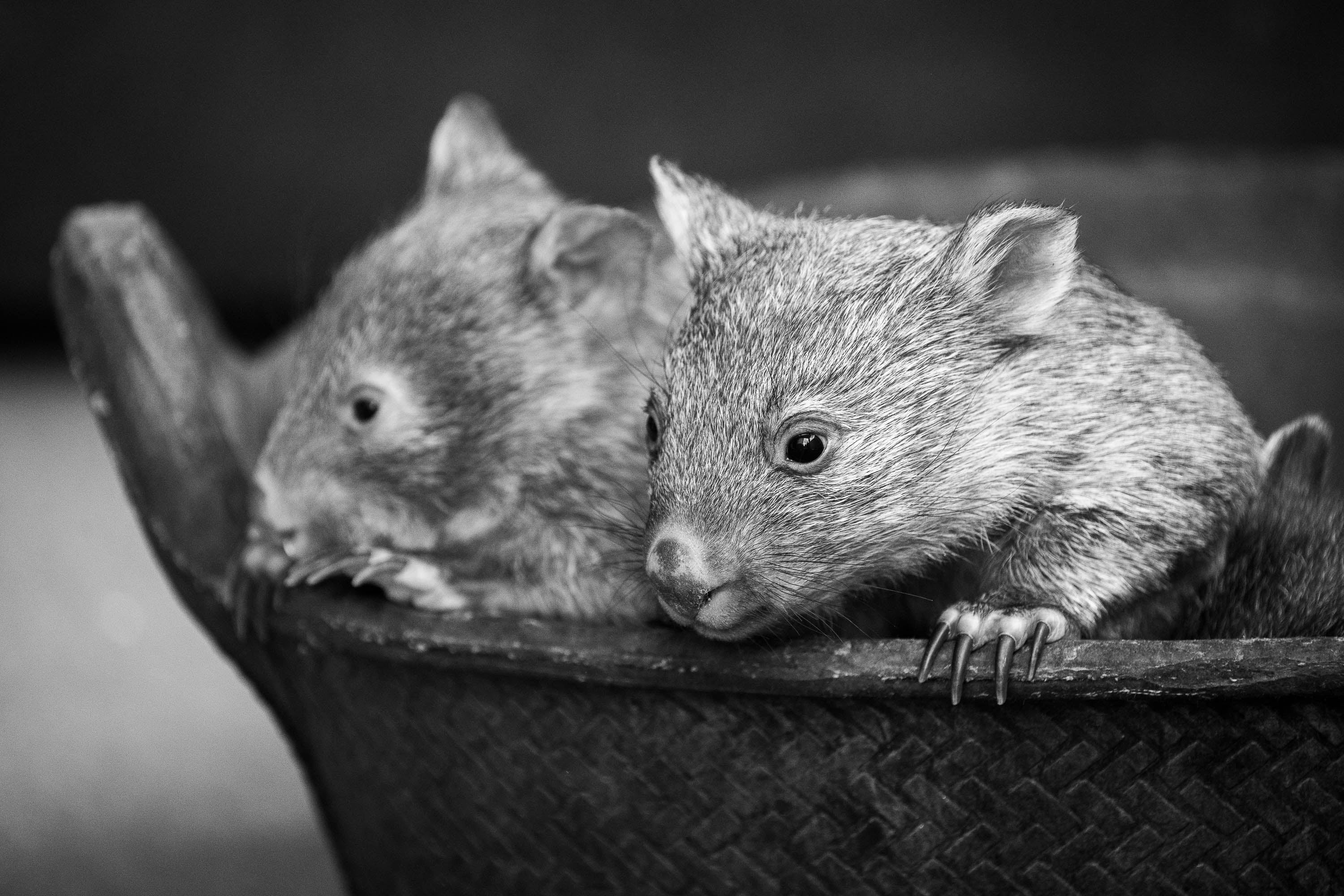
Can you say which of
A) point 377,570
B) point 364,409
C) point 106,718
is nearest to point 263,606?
point 377,570

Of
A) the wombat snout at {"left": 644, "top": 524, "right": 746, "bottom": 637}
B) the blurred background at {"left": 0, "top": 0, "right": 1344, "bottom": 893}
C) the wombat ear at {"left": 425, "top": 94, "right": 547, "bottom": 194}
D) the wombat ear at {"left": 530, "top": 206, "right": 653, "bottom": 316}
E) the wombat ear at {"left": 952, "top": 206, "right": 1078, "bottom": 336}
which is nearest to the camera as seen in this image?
the wombat snout at {"left": 644, "top": 524, "right": 746, "bottom": 637}

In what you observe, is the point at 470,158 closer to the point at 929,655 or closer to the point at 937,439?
the point at 937,439

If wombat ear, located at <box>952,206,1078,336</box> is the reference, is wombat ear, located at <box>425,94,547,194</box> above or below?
below

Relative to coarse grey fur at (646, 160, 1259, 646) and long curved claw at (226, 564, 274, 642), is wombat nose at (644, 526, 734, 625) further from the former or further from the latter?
long curved claw at (226, 564, 274, 642)

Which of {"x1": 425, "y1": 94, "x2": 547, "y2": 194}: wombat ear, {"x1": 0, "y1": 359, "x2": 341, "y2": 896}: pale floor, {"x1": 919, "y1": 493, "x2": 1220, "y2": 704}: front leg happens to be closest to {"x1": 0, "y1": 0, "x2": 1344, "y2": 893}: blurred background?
{"x1": 0, "y1": 359, "x2": 341, "y2": 896}: pale floor

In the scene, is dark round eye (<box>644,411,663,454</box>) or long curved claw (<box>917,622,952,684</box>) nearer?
long curved claw (<box>917,622,952,684</box>)

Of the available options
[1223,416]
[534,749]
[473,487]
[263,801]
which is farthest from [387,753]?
[263,801]

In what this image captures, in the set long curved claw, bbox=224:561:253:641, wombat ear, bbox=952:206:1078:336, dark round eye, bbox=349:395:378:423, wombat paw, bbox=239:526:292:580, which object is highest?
wombat ear, bbox=952:206:1078:336

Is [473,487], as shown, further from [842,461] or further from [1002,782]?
[1002,782]
